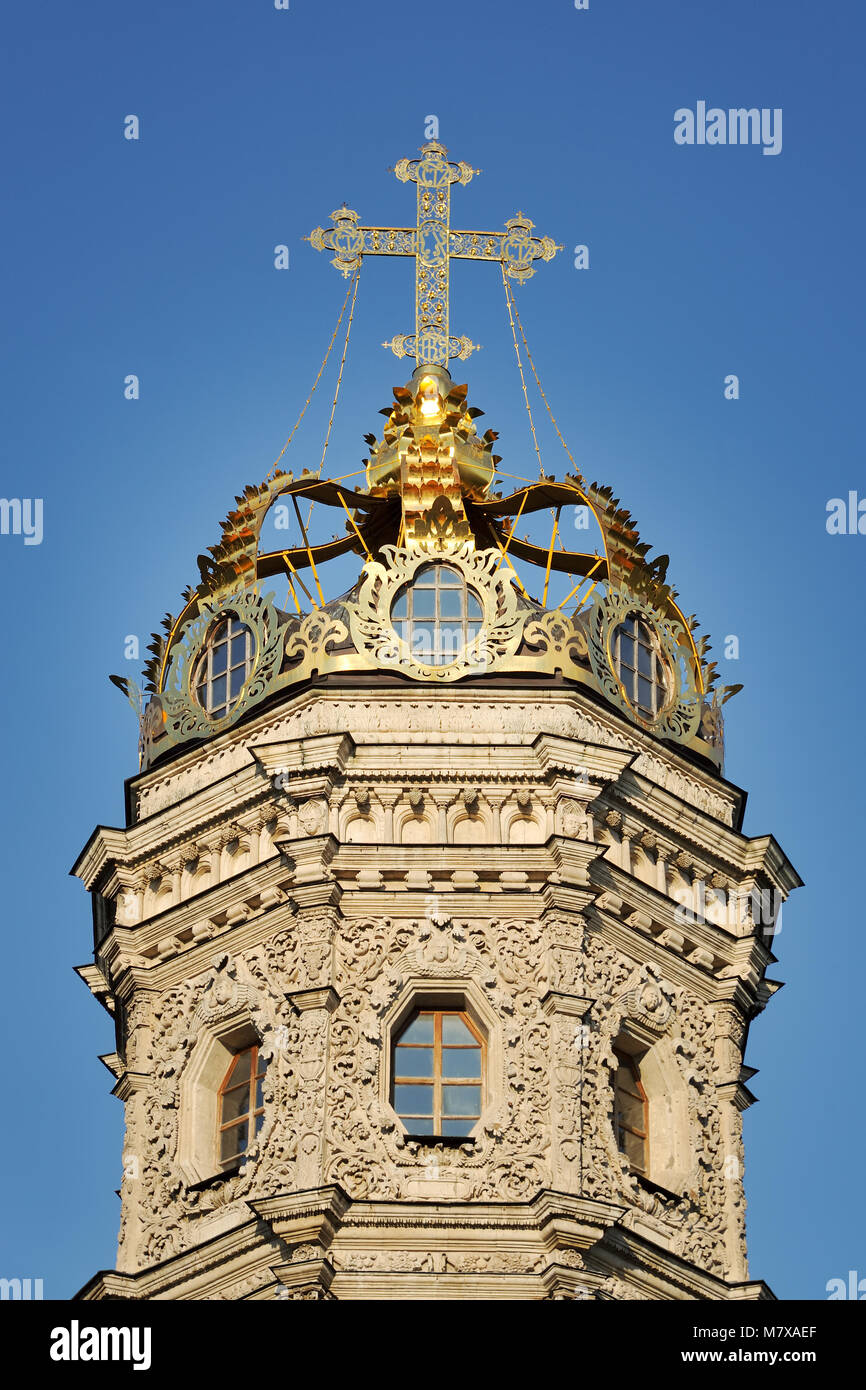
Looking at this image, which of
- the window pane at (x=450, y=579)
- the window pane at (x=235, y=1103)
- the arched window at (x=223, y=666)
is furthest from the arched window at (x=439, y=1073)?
the window pane at (x=450, y=579)

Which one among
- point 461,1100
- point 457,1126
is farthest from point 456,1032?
point 457,1126

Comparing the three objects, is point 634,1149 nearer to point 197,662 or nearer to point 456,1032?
point 456,1032

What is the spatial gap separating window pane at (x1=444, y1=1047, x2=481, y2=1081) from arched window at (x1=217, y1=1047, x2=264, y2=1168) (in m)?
1.86

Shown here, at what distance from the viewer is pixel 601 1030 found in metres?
31.9

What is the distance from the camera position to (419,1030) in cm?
3206

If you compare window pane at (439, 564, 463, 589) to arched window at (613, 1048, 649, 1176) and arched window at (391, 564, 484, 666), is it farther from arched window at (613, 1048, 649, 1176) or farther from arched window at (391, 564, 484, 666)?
arched window at (613, 1048, 649, 1176)

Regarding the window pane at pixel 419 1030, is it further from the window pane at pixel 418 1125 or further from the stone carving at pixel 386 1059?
the window pane at pixel 418 1125

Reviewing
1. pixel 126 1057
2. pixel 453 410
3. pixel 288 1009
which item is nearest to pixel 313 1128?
pixel 288 1009

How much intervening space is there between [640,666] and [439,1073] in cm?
579

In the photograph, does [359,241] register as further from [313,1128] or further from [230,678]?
[313,1128]

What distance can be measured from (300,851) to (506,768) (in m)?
2.33

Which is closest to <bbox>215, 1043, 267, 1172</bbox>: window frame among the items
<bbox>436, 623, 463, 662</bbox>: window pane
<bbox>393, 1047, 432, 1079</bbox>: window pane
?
<bbox>393, 1047, 432, 1079</bbox>: window pane

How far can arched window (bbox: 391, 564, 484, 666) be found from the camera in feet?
113
